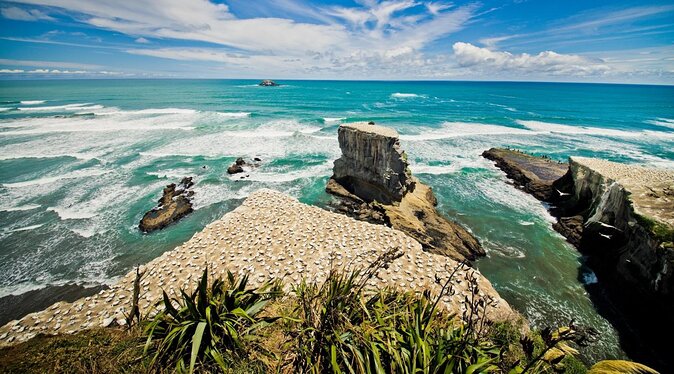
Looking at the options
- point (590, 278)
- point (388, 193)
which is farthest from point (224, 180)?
point (590, 278)

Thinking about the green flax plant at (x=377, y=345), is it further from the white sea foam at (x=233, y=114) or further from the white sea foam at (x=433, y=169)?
the white sea foam at (x=233, y=114)

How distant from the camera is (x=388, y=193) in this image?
17203 millimetres

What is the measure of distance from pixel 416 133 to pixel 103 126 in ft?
142

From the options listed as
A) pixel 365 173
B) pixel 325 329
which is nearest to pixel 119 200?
pixel 365 173

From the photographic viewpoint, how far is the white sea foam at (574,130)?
42.0 m

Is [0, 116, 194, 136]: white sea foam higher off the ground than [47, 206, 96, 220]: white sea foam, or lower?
higher

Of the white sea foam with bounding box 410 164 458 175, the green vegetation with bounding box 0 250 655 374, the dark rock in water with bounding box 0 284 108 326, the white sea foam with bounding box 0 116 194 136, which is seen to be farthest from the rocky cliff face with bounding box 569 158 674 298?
the white sea foam with bounding box 0 116 194 136

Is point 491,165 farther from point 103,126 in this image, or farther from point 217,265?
point 103,126

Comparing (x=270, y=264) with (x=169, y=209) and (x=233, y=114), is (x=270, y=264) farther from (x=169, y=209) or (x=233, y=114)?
(x=233, y=114)

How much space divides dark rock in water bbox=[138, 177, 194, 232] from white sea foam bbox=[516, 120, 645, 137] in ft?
157

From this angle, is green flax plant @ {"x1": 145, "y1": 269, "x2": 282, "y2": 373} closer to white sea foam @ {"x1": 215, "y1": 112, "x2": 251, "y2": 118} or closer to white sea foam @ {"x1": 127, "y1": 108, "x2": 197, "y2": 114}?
white sea foam @ {"x1": 215, "y1": 112, "x2": 251, "y2": 118}

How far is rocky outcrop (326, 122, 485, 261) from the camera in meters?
14.0

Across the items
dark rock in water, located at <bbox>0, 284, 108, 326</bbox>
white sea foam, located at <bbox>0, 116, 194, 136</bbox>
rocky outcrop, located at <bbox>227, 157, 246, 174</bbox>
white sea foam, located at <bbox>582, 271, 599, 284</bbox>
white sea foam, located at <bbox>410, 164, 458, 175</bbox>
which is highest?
white sea foam, located at <bbox>0, 116, 194, 136</bbox>

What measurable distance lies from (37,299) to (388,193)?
1609 centimetres
